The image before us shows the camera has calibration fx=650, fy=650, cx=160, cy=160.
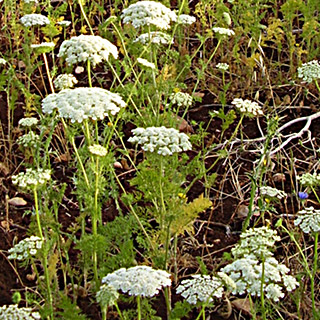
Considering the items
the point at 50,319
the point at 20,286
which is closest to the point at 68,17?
the point at 20,286

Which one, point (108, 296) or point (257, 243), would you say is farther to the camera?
point (257, 243)

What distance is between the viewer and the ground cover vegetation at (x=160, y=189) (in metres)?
2.46

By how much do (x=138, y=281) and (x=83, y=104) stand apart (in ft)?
2.59

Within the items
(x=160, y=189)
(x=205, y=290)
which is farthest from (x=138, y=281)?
(x=160, y=189)

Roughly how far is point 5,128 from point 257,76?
73.4 inches

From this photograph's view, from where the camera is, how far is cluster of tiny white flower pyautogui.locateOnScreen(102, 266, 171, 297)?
205cm

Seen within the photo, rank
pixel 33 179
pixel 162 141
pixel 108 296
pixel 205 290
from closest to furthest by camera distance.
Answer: pixel 108 296
pixel 205 290
pixel 33 179
pixel 162 141

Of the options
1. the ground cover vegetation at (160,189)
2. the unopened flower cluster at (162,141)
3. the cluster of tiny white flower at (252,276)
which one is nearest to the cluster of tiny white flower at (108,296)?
the ground cover vegetation at (160,189)

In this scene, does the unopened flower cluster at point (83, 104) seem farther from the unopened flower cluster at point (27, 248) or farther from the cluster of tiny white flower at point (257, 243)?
the cluster of tiny white flower at point (257, 243)

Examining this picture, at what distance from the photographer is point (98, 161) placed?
2.78m

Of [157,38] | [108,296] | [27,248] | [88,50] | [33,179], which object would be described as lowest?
[27,248]

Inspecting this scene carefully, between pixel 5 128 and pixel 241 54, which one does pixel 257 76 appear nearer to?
pixel 241 54

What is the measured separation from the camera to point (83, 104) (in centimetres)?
253

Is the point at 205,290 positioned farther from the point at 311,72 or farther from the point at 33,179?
the point at 311,72
